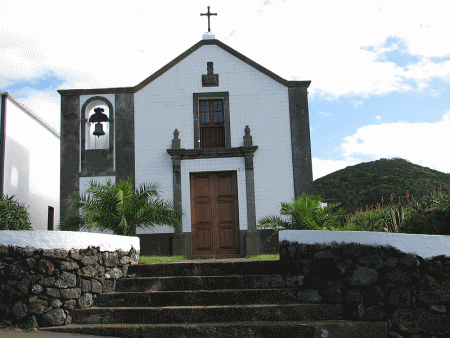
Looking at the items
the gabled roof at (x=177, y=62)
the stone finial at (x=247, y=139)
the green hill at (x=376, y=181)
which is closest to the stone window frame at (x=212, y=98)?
the stone finial at (x=247, y=139)

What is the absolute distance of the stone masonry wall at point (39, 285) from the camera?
5680 millimetres

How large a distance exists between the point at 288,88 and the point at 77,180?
5.69 meters

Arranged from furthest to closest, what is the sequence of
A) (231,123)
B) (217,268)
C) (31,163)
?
(31,163) < (231,123) < (217,268)

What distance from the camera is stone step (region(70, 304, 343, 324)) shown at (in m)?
5.79

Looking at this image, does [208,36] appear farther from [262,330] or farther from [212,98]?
[262,330]

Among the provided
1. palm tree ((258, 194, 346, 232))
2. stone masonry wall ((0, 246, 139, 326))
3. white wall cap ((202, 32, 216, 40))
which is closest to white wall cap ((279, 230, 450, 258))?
palm tree ((258, 194, 346, 232))

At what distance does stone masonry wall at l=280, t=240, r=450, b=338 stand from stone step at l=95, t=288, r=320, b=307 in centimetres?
13

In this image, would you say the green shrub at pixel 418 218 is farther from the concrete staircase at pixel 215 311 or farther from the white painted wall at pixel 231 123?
the white painted wall at pixel 231 123

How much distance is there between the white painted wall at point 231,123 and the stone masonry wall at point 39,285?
19.5 feet

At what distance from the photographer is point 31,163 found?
15875mm

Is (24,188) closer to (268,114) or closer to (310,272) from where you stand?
(268,114)

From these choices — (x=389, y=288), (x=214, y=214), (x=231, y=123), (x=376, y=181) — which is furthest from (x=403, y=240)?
(x=376, y=181)

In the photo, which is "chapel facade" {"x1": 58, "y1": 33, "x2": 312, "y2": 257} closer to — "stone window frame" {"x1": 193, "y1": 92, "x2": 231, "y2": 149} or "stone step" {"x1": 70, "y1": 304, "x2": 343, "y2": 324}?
"stone window frame" {"x1": 193, "y1": 92, "x2": 231, "y2": 149}

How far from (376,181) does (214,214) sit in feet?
61.0
